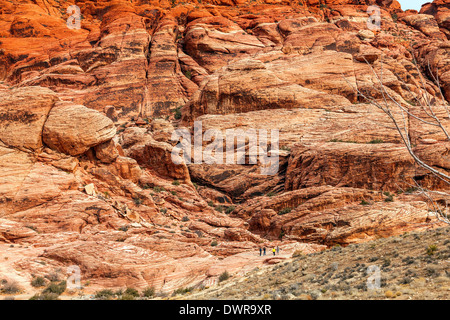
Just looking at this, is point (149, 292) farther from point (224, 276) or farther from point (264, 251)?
point (264, 251)

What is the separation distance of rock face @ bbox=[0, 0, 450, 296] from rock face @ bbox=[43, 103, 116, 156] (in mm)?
105

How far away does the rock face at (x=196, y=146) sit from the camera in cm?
2103

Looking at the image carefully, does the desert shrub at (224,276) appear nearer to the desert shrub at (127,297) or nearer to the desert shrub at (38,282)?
the desert shrub at (127,297)

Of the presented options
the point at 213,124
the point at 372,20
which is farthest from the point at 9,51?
the point at 372,20

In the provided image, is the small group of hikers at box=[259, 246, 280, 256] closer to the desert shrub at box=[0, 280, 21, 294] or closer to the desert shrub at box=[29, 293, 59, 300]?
the desert shrub at box=[29, 293, 59, 300]

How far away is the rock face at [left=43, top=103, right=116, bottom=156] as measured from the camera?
89.2ft

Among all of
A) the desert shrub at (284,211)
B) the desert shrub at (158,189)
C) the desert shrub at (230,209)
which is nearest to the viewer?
the desert shrub at (284,211)

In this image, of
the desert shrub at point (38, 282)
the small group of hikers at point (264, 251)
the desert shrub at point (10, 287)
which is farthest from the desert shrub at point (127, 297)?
the small group of hikers at point (264, 251)

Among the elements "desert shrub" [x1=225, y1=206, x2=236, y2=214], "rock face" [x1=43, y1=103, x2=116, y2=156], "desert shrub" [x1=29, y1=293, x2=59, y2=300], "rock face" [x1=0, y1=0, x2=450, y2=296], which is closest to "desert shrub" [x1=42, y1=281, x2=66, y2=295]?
"desert shrub" [x1=29, y1=293, x2=59, y2=300]

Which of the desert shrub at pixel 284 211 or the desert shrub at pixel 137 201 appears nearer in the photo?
the desert shrub at pixel 137 201

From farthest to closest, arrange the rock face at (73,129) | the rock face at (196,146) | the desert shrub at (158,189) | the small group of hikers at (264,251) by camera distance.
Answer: the desert shrub at (158,189)
the rock face at (73,129)
the rock face at (196,146)
the small group of hikers at (264,251)

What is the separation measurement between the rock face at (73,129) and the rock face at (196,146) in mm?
105

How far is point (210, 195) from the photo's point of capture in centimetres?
3491
